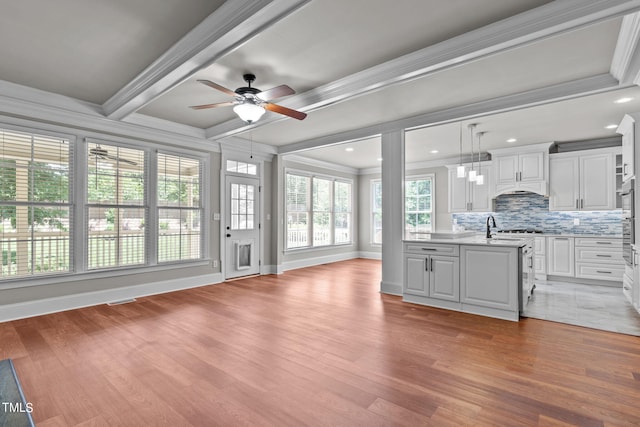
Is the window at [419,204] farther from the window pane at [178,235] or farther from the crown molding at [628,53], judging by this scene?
the crown molding at [628,53]

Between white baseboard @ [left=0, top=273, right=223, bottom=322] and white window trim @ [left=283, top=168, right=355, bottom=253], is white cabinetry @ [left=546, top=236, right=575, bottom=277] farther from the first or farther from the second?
white baseboard @ [left=0, top=273, right=223, bottom=322]

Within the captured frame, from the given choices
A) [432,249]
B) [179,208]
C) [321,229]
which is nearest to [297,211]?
[321,229]

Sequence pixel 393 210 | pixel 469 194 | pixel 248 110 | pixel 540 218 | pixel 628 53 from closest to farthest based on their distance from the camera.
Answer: pixel 628 53 → pixel 248 110 → pixel 393 210 → pixel 540 218 → pixel 469 194

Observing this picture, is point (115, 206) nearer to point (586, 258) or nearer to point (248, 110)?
point (248, 110)

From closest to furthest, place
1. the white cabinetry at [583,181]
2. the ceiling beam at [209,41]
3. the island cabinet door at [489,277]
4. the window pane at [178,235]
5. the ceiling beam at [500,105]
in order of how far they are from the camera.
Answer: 1. the ceiling beam at [209,41]
2. the ceiling beam at [500,105]
3. the island cabinet door at [489,277]
4. the window pane at [178,235]
5. the white cabinetry at [583,181]

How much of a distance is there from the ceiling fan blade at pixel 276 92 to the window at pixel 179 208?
9.33 ft

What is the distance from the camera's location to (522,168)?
6.43 m

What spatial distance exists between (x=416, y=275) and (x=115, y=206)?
444cm

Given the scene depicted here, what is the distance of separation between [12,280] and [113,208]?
1.39m

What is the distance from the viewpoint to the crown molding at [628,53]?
8.09 feet

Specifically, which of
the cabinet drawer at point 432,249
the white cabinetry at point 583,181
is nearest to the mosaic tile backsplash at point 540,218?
the white cabinetry at point 583,181

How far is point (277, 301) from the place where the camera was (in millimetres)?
4656

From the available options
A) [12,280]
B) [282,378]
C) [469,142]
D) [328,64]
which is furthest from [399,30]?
[12,280]

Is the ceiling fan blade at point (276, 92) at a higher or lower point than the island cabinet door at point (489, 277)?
higher
